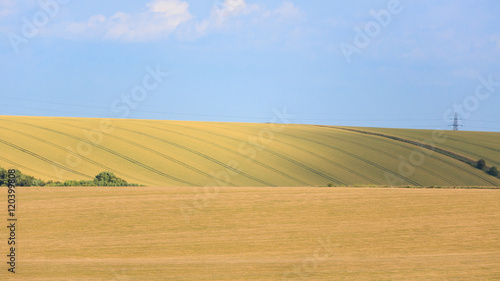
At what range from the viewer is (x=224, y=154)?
49250mm

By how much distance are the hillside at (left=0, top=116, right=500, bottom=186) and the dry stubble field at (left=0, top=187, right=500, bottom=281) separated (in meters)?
10.2

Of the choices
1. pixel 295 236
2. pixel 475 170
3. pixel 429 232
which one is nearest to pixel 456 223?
pixel 429 232

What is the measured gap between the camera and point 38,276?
55.3ft

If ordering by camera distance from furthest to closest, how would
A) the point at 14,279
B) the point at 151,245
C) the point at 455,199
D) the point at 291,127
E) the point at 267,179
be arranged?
the point at 291,127 → the point at 267,179 → the point at 455,199 → the point at 151,245 → the point at 14,279

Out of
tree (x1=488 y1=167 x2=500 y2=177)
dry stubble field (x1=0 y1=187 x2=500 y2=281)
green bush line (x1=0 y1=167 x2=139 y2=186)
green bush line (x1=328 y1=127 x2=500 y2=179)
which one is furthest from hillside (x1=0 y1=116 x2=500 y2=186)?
dry stubble field (x1=0 y1=187 x2=500 y2=281)

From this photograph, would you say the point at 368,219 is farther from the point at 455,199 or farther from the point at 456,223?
the point at 455,199

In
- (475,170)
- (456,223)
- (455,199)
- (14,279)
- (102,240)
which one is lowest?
(14,279)

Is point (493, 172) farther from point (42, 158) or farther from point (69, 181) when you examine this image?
point (42, 158)

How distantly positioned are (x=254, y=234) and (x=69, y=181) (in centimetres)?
1482

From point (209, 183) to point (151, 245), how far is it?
17512 mm

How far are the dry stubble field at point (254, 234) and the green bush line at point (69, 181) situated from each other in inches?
153

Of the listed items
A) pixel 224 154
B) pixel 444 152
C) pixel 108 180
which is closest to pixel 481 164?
pixel 444 152

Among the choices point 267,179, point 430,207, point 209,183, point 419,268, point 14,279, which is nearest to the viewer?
point 14,279

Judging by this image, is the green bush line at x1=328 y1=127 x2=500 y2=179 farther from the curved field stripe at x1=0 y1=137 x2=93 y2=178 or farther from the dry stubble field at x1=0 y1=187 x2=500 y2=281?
the curved field stripe at x1=0 y1=137 x2=93 y2=178
